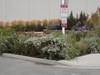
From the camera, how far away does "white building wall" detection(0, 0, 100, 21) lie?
26.7 metres

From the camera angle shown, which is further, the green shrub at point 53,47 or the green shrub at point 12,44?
the green shrub at point 12,44

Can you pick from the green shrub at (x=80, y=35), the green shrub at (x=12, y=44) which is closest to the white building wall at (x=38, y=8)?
the green shrub at (x=80, y=35)

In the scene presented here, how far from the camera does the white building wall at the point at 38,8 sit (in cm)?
2672

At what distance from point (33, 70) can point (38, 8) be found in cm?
1448

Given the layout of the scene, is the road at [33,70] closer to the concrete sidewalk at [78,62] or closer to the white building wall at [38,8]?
the concrete sidewalk at [78,62]

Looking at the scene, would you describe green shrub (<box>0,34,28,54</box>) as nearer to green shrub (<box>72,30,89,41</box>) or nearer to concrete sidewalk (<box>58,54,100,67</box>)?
concrete sidewalk (<box>58,54,100,67</box>)

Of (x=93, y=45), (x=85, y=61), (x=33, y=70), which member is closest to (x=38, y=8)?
(x=93, y=45)

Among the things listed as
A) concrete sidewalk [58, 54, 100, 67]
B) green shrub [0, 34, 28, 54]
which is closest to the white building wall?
green shrub [0, 34, 28, 54]

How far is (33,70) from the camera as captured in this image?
42.8ft

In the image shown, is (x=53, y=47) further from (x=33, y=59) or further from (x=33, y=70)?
(x=33, y=70)

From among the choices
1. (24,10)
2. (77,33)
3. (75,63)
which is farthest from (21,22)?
(75,63)

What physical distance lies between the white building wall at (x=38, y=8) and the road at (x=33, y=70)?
12.6 m

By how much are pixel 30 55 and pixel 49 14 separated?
447 inches

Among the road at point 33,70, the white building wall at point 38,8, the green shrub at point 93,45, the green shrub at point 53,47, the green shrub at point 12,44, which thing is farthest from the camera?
the white building wall at point 38,8
